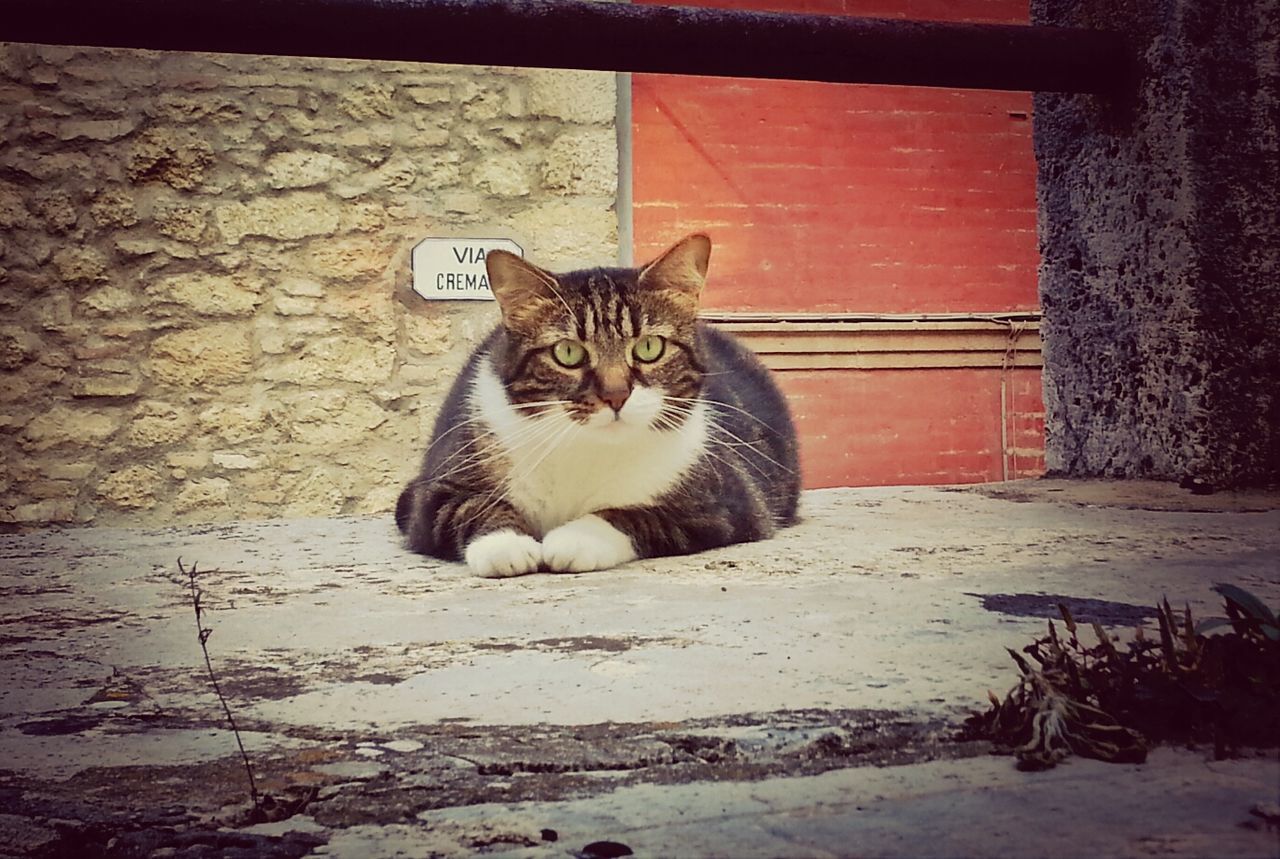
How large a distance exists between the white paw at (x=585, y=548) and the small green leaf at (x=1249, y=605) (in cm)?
122

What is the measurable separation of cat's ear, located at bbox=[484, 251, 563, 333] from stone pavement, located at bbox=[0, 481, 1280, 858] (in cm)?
58

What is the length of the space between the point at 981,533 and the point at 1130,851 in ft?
5.18

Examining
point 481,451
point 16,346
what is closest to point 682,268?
point 481,451

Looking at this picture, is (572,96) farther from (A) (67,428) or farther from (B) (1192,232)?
(B) (1192,232)

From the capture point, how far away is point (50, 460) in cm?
366

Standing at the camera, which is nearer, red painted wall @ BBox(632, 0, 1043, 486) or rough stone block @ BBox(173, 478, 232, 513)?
rough stone block @ BBox(173, 478, 232, 513)

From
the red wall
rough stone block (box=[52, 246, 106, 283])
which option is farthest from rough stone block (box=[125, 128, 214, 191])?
the red wall

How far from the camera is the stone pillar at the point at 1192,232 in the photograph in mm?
2090

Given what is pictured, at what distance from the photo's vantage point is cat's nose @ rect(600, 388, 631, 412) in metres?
2.22

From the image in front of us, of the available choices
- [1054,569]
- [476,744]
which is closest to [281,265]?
[1054,569]

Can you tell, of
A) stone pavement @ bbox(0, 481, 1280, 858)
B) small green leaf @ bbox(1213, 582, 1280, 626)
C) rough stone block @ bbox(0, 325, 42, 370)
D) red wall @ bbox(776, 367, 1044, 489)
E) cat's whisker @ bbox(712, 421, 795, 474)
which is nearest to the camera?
stone pavement @ bbox(0, 481, 1280, 858)

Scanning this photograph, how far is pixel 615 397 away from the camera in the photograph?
87.5 inches

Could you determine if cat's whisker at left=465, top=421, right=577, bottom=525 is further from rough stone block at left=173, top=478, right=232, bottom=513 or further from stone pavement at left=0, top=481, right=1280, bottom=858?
rough stone block at left=173, top=478, right=232, bottom=513

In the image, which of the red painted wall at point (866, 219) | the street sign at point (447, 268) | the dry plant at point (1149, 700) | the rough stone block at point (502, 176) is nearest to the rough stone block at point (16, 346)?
the street sign at point (447, 268)
